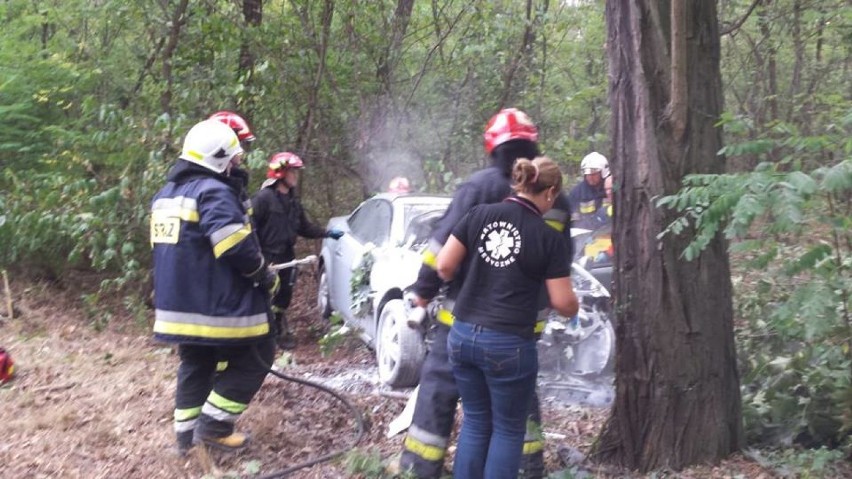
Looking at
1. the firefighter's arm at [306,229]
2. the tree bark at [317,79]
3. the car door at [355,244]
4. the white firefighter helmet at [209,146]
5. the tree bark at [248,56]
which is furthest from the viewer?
the tree bark at [317,79]

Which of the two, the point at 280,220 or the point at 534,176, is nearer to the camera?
the point at 534,176

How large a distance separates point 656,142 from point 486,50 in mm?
7949

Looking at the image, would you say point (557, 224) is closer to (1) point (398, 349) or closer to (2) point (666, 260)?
(2) point (666, 260)

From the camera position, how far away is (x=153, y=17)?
10977mm

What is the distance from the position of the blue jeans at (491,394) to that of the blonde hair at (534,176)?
0.66m

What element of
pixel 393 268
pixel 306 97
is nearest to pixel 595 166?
pixel 393 268

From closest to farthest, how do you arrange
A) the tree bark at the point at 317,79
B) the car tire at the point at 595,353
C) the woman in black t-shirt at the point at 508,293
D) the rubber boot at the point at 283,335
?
the woman in black t-shirt at the point at 508,293 → the car tire at the point at 595,353 → the rubber boot at the point at 283,335 → the tree bark at the point at 317,79

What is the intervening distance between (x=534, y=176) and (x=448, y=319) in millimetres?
1043

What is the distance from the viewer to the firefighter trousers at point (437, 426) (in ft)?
14.8

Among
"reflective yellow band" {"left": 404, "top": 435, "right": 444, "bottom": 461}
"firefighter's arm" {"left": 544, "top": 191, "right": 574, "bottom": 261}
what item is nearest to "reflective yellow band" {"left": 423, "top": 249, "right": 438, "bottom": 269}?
"firefighter's arm" {"left": 544, "top": 191, "right": 574, "bottom": 261}

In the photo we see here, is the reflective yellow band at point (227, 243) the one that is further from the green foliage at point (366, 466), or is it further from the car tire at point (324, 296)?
the car tire at point (324, 296)

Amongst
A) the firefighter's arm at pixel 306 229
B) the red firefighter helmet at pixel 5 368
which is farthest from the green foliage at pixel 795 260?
the red firefighter helmet at pixel 5 368

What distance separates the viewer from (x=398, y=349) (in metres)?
6.36

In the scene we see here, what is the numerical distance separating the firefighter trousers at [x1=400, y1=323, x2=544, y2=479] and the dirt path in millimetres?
289
